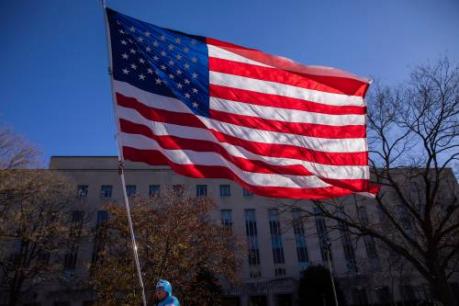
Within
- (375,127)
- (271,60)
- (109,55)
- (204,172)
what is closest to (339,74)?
(271,60)

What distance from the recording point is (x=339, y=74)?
22.7 feet

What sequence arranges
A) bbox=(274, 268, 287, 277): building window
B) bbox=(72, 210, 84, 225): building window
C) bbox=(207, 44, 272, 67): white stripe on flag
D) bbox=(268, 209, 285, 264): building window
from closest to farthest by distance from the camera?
bbox=(207, 44, 272, 67): white stripe on flag
bbox=(72, 210, 84, 225): building window
bbox=(274, 268, 287, 277): building window
bbox=(268, 209, 285, 264): building window

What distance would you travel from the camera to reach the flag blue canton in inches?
244

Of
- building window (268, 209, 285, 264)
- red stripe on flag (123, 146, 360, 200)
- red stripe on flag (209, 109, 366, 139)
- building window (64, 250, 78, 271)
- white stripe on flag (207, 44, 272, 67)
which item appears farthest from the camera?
building window (268, 209, 285, 264)

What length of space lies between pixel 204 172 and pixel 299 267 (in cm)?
3868

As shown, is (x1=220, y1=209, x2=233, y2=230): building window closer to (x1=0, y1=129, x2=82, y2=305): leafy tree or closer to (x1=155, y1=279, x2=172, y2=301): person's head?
(x1=0, y1=129, x2=82, y2=305): leafy tree

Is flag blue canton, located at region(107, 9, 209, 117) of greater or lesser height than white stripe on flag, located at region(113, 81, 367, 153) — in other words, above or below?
above

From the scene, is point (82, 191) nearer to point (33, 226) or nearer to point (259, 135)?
point (33, 226)

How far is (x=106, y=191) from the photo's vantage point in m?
42.9

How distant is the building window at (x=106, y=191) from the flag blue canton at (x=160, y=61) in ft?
128

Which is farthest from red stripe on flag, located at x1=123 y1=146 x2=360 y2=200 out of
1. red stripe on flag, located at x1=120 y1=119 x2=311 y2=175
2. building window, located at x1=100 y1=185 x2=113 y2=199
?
building window, located at x1=100 y1=185 x2=113 y2=199

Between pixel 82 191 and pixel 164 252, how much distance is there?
26.6 meters

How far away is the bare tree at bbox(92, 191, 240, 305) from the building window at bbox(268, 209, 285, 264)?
16.5 metres

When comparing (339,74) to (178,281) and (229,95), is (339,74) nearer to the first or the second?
(229,95)
